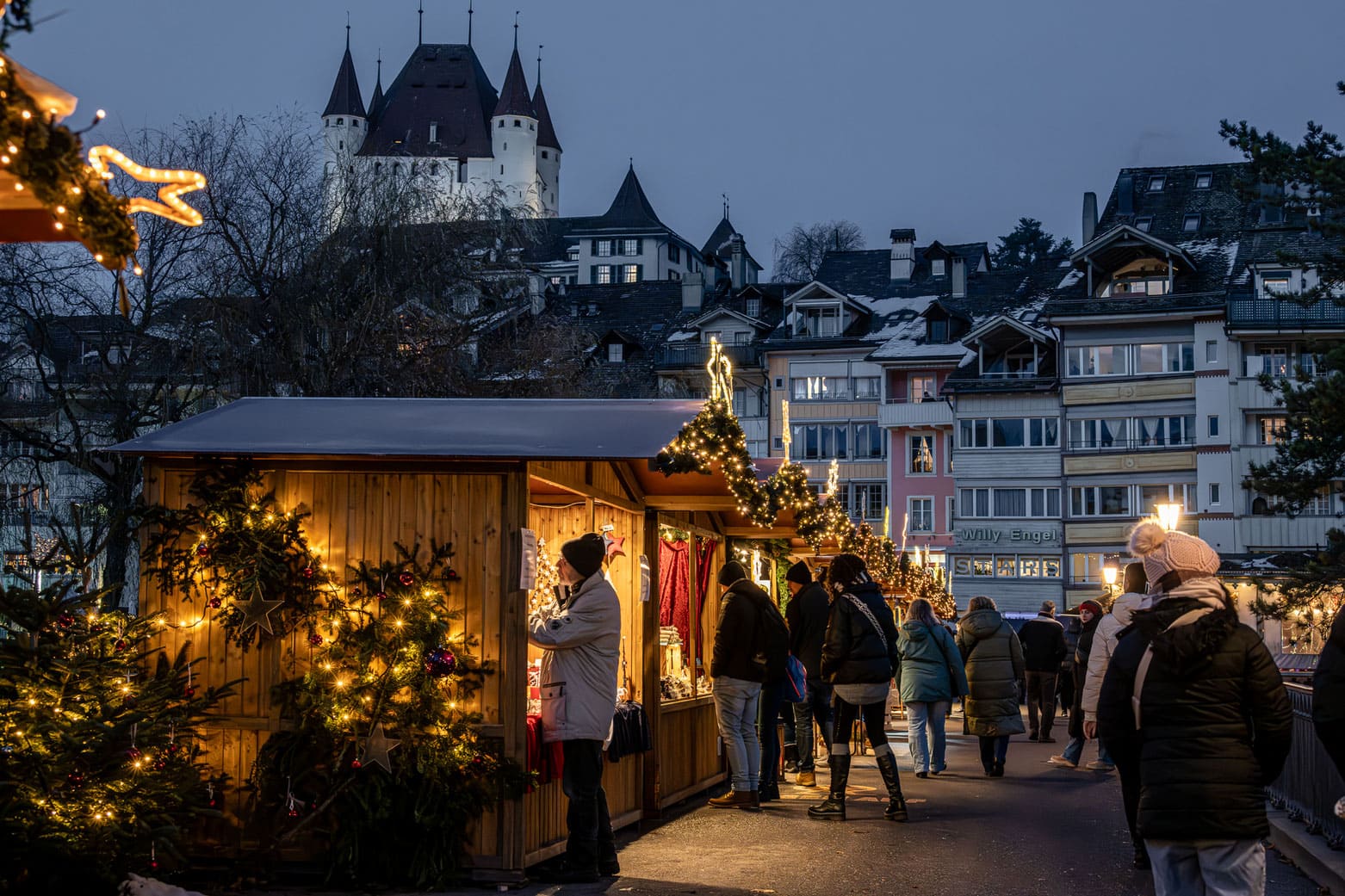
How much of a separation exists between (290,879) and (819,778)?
8.37 metres

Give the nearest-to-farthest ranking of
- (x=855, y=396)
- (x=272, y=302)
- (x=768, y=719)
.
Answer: (x=768, y=719), (x=272, y=302), (x=855, y=396)

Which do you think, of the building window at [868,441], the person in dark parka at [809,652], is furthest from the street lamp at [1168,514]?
the building window at [868,441]

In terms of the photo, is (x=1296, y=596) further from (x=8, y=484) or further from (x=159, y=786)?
(x=159, y=786)

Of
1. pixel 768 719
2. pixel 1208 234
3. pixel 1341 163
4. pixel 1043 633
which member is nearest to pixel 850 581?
pixel 768 719

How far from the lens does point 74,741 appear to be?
815cm

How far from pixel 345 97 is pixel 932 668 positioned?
122362 mm

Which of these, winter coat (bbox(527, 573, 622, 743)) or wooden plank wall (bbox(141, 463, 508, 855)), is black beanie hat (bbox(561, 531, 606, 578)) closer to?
winter coat (bbox(527, 573, 622, 743))

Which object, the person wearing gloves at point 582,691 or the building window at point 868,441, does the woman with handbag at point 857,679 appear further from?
the building window at point 868,441

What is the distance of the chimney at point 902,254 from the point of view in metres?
85.8

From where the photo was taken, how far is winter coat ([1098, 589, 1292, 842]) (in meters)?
6.47

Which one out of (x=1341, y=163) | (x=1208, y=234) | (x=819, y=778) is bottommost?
(x=819, y=778)

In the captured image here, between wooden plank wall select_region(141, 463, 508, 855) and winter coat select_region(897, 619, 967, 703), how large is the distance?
26.4 feet

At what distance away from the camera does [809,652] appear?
16.3 meters

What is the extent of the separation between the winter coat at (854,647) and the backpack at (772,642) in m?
0.92
